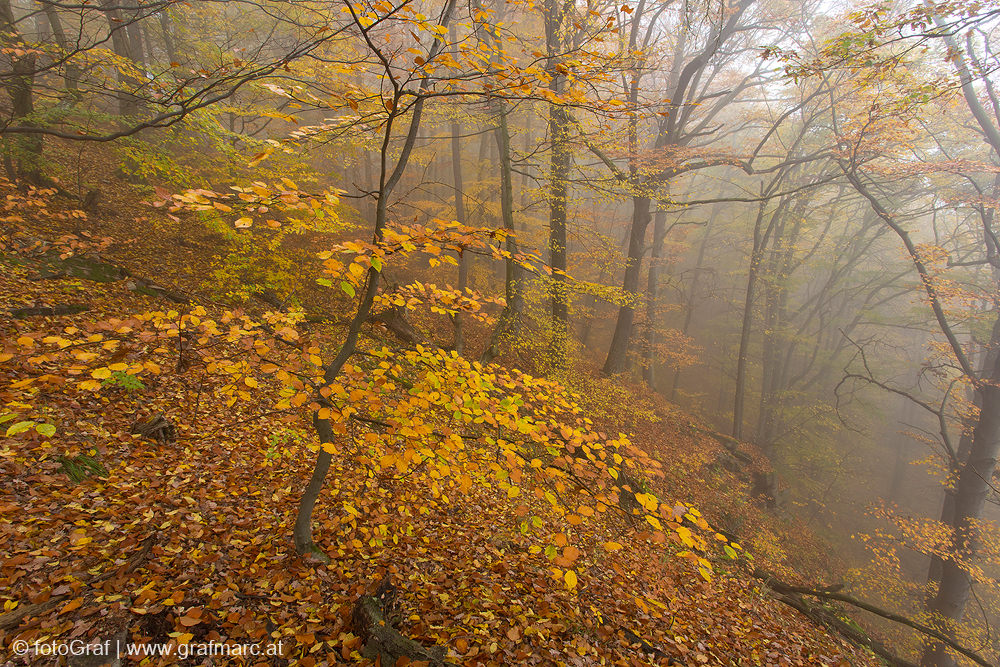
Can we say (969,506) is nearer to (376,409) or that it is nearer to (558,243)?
(558,243)

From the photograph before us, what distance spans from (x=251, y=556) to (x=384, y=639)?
1486 mm

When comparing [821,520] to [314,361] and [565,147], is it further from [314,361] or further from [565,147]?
[314,361]

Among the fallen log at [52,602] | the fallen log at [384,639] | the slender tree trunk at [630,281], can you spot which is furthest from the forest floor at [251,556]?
the slender tree trunk at [630,281]

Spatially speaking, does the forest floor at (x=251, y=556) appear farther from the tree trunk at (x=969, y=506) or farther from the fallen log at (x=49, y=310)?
the tree trunk at (x=969, y=506)

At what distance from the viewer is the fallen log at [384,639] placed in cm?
270

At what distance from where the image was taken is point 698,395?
21.8 metres


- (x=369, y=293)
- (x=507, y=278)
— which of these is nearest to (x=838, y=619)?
(x=507, y=278)

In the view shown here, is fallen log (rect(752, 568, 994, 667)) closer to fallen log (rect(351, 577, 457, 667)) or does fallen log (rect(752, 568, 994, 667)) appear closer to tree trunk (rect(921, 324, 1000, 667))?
tree trunk (rect(921, 324, 1000, 667))

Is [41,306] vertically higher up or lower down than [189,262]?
lower down

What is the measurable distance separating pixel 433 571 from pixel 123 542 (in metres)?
2.56

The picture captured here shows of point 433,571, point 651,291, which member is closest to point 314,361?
point 433,571

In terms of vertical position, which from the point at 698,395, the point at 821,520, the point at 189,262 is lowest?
the point at 821,520

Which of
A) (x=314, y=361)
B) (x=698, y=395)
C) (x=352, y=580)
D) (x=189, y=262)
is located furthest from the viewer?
(x=698, y=395)

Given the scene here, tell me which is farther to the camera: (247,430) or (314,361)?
(247,430)
